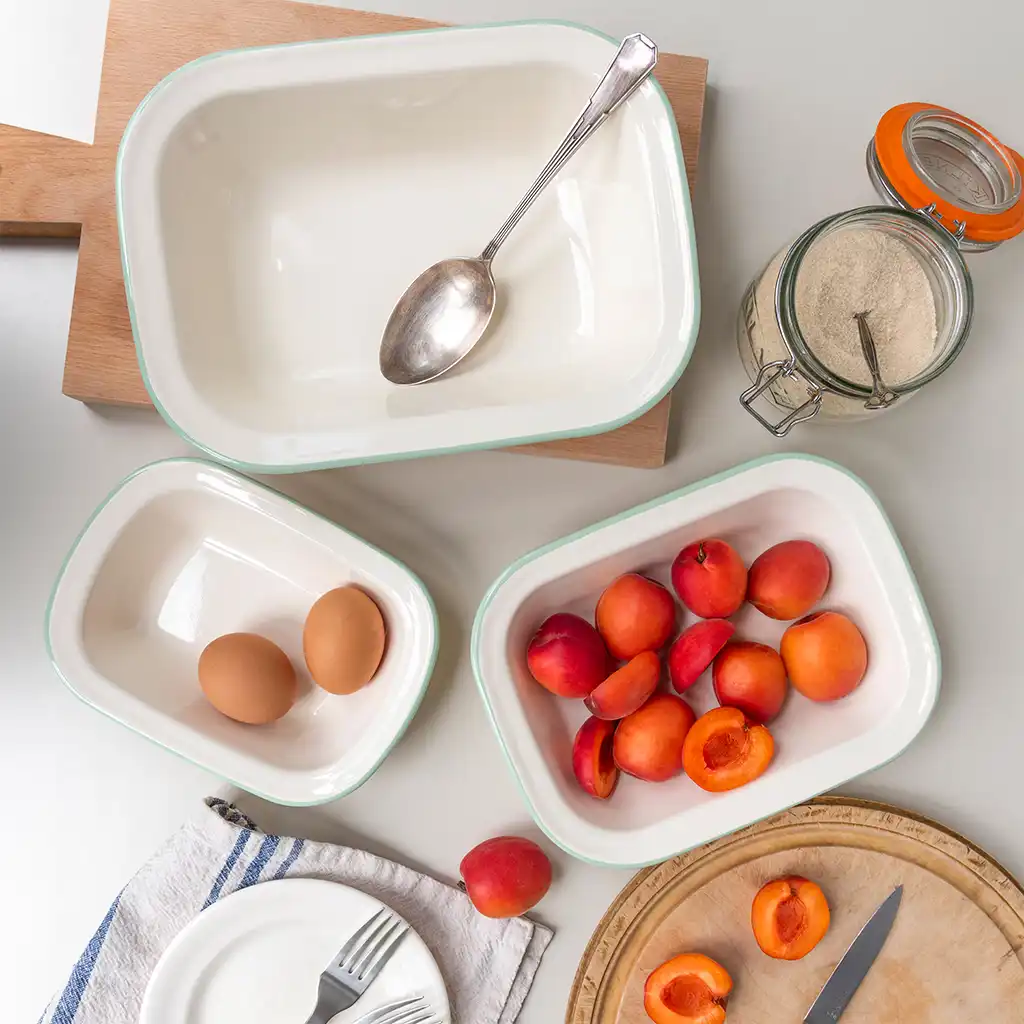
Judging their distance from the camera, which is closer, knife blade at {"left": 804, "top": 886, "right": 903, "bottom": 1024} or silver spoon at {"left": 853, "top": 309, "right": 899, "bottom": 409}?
silver spoon at {"left": 853, "top": 309, "right": 899, "bottom": 409}

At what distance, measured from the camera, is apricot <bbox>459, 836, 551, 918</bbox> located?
27.1 inches

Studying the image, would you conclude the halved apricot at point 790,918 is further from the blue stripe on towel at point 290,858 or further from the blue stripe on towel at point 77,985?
the blue stripe on towel at point 77,985

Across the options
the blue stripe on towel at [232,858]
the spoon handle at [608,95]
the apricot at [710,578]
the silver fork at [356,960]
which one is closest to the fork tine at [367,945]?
the silver fork at [356,960]

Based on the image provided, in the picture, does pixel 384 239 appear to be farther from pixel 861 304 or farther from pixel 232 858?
pixel 232 858

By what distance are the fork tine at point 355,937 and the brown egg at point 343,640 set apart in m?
0.18

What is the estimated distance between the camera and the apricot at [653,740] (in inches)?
26.6

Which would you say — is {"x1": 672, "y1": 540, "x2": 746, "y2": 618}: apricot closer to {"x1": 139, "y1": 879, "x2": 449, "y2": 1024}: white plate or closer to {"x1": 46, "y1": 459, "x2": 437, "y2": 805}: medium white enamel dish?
{"x1": 46, "y1": 459, "x2": 437, "y2": 805}: medium white enamel dish

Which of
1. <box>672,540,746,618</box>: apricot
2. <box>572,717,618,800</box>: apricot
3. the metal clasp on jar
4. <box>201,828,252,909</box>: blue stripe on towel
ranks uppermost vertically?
the metal clasp on jar

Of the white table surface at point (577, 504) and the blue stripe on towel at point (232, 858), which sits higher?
the white table surface at point (577, 504)

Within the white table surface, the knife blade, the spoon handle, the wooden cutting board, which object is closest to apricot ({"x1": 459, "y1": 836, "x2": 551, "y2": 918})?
the white table surface

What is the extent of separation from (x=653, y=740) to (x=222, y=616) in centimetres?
37

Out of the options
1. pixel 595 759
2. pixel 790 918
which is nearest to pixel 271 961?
pixel 595 759

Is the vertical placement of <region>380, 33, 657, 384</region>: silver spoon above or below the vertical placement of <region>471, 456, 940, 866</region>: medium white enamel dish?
above

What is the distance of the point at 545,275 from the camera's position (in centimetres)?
72
